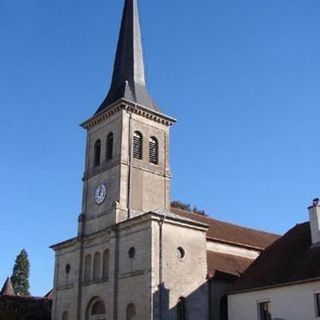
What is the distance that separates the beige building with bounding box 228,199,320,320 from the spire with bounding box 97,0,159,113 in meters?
13.8

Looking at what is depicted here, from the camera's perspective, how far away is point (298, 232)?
109 feet

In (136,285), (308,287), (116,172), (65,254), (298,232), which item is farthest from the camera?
(65,254)

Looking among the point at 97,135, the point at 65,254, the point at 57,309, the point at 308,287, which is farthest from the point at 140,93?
the point at 308,287

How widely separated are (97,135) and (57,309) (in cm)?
1246

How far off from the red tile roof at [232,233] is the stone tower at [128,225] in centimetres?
271

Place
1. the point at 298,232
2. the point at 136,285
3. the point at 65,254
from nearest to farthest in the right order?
1. the point at 136,285
2. the point at 298,232
3. the point at 65,254

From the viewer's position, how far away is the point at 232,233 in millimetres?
38750

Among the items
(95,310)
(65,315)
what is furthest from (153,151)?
(65,315)

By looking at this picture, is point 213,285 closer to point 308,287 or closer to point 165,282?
point 165,282

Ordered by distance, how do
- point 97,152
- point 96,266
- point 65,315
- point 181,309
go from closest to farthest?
point 181,309, point 96,266, point 65,315, point 97,152

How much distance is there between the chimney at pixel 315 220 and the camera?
97.0 ft

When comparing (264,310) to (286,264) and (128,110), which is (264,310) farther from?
(128,110)

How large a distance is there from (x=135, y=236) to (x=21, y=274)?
1892 inches

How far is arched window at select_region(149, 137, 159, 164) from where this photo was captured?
3766 cm
